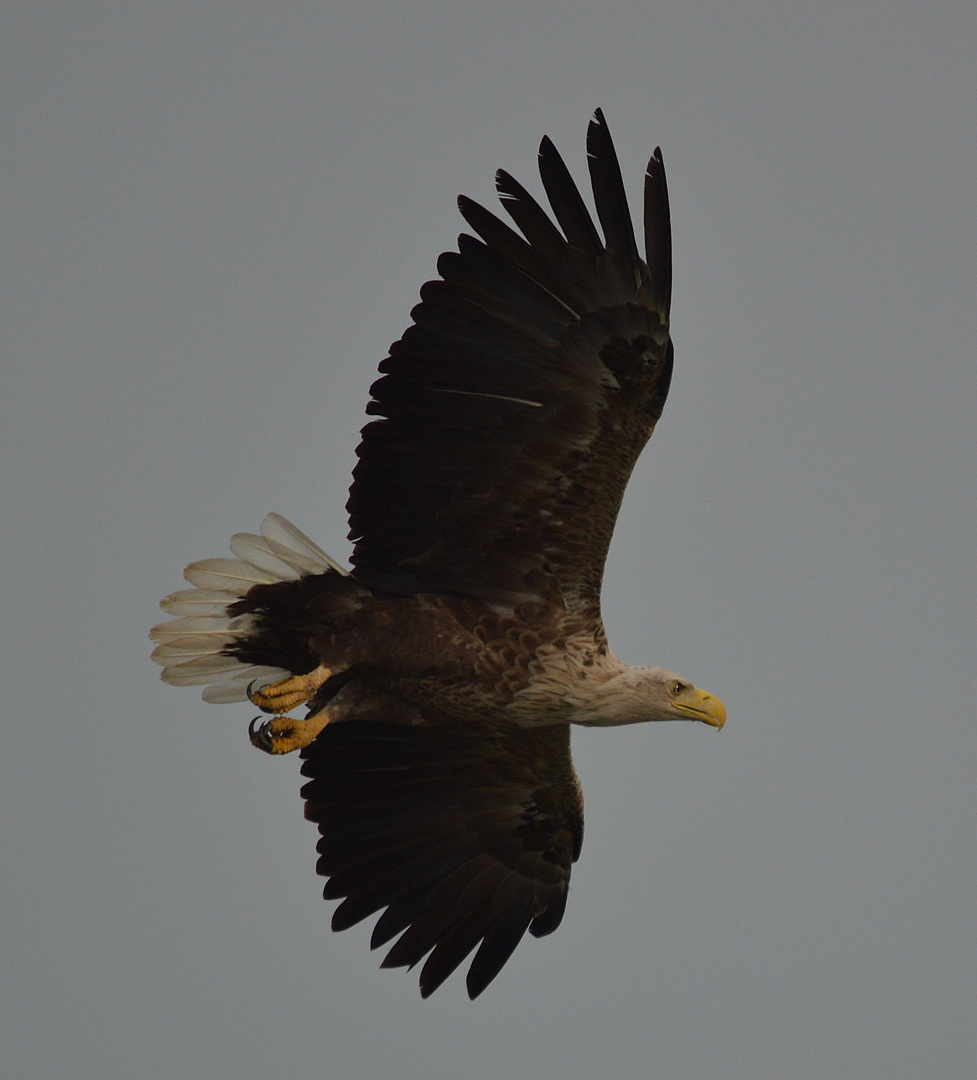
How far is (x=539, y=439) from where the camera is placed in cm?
747

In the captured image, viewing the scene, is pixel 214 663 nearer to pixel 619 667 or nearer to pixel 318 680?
pixel 318 680

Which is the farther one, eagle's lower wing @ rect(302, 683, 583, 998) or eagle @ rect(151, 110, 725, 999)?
eagle's lower wing @ rect(302, 683, 583, 998)

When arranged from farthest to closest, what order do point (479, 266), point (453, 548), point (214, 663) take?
point (214, 663) < point (453, 548) < point (479, 266)

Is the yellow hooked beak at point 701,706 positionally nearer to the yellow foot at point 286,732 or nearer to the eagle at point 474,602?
the eagle at point 474,602

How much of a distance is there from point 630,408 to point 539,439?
1.52 feet

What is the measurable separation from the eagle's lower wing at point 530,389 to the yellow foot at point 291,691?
74 centimetres

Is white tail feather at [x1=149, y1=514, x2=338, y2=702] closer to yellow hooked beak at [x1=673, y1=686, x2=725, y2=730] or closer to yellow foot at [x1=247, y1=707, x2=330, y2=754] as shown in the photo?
yellow foot at [x1=247, y1=707, x2=330, y2=754]

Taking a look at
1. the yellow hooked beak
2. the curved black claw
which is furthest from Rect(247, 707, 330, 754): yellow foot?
the yellow hooked beak

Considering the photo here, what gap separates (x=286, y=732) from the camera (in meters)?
8.10

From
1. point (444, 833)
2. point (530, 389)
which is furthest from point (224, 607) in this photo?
point (530, 389)

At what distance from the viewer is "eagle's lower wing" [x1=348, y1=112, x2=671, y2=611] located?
284 inches

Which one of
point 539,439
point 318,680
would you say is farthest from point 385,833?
point 539,439

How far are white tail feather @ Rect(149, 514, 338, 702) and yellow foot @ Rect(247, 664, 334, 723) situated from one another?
460mm

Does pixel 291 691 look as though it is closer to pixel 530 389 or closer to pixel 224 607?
pixel 224 607
